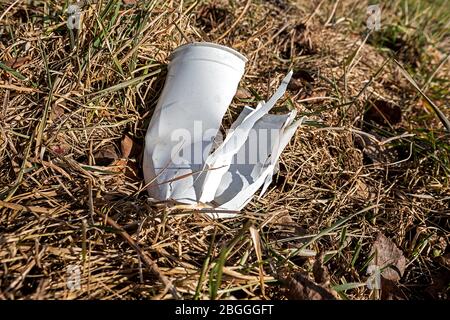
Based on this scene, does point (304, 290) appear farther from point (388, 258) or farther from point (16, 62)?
point (16, 62)

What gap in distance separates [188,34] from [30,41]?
0.56 metres

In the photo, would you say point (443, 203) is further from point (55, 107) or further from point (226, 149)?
point (55, 107)

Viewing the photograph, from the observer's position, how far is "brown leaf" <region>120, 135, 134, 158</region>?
1561 millimetres

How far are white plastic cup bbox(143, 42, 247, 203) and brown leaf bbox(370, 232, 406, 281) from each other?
22.5 inches

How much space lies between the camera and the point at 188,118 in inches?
58.6

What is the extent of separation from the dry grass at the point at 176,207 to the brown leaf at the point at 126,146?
0.06 feet

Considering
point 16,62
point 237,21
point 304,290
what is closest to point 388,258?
point 304,290

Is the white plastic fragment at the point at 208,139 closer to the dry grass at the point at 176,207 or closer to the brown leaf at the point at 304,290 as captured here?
the dry grass at the point at 176,207

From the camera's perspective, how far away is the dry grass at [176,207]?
1.27 metres

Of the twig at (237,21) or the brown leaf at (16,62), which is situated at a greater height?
the twig at (237,21)

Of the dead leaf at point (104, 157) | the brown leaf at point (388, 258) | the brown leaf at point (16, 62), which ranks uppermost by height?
the brown leaf at point (16, 62)
